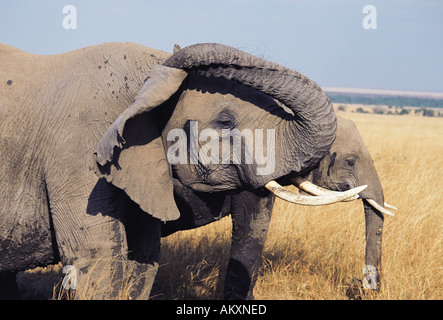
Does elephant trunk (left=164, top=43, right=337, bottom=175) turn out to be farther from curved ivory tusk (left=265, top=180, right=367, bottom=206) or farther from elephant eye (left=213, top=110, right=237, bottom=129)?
Result: elephant eye (left=213, top=110, right=237, bottom=129)

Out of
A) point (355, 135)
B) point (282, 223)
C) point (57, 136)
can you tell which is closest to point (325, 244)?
point (282, 223)

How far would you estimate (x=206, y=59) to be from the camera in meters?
3.37

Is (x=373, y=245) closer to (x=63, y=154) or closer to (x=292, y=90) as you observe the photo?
(x=292, y=90)

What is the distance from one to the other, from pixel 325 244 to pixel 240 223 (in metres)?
1.82

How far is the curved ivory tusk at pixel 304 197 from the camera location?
345 cm

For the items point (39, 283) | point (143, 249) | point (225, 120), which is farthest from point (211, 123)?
point (39, 283)

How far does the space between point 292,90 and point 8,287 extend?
11.9 ft

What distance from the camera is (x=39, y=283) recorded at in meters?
6.31

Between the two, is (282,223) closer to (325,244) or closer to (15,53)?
(325,244)

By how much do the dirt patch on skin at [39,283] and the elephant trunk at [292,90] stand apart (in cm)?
335

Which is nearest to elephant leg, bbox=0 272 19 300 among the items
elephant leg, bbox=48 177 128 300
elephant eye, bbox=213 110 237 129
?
elephant leg, bbox=48 177 128 300

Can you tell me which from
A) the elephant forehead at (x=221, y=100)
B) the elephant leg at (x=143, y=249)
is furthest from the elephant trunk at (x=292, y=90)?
the elephant leg at (x=143, y=249)

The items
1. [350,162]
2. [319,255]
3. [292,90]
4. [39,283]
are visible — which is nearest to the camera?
[292,90]

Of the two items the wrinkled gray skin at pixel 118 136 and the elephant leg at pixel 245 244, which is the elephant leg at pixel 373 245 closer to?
the elephant leg at pixel 245 244
